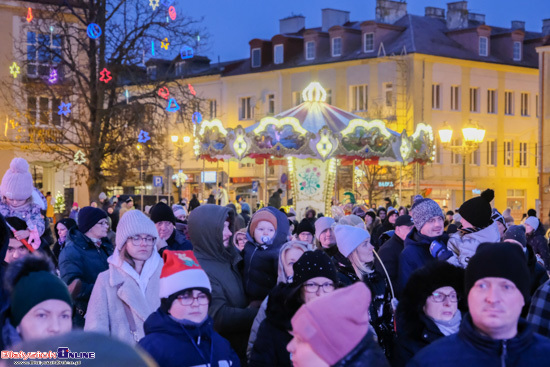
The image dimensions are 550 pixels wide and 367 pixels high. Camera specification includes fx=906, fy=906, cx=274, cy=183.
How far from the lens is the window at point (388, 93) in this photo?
4892 cm

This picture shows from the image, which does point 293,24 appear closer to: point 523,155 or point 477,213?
point 523,155

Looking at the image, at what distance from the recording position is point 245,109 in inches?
2237

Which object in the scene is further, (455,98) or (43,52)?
(455,98)

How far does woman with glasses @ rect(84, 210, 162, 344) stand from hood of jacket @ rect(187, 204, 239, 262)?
0.35 meters

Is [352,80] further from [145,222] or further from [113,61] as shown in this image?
[145,222]

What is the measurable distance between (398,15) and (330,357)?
52195 millimetres

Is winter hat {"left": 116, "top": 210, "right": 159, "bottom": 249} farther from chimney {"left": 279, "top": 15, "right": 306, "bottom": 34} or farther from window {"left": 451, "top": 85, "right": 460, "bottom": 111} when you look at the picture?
chimney {"left": 279, "top": 15, "right": 306, "bottom": 34}

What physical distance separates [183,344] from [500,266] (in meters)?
1.73

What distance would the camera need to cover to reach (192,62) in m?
61.3

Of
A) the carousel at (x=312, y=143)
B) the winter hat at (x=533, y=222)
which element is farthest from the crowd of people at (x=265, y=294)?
the carousel at (x=312, y=143)

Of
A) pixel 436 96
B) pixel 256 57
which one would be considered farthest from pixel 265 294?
pixel 256 57

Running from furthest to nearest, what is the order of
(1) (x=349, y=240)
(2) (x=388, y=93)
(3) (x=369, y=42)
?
1. (3) (x=369, y=42)
2. (2) (x=388, y=93)
3. (1) (x=349, y=240)

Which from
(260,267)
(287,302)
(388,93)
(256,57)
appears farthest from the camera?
(256,57)

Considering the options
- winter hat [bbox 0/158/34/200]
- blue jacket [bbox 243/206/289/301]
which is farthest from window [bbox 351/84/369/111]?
blue jacket [bbox 243/206/289/301]
